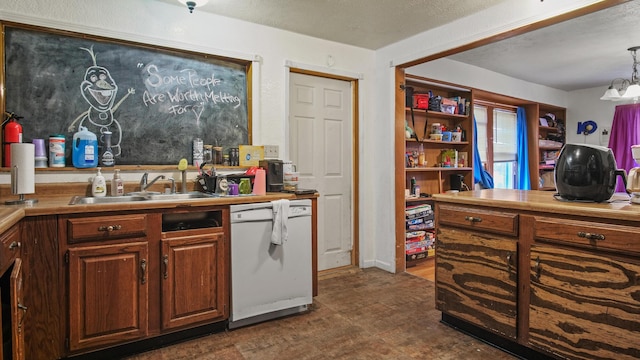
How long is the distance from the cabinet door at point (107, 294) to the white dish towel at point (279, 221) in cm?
80

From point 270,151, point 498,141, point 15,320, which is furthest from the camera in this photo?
point 498,141

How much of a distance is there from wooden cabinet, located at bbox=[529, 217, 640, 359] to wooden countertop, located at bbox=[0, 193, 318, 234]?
161 cm

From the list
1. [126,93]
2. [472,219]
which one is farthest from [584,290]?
[126,93]

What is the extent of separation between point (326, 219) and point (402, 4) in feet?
6.74

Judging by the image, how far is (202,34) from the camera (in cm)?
295

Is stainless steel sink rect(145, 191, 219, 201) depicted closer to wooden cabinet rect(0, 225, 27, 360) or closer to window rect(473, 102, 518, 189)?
wooden cabinet rect(0, 225, 27, 360)

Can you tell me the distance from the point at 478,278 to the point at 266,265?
1348 mm

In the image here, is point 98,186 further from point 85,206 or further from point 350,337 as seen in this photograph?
point 350,337

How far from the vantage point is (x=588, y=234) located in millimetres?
1775

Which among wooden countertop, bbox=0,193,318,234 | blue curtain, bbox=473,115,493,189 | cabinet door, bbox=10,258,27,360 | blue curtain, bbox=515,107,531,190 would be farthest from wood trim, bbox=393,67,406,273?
blue curtain, bbox=515,107,531,190

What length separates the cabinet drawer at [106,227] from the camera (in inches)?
77.0

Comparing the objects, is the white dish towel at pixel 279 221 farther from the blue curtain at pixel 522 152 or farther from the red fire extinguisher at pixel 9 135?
the blue curtain at pixel 522 152

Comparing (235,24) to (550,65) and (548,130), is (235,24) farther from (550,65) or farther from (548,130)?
(548,130)

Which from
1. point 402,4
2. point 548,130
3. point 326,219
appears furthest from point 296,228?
point 548,130
